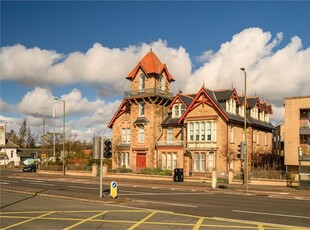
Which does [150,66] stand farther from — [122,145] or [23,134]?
[23,134]

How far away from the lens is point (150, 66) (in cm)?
5144

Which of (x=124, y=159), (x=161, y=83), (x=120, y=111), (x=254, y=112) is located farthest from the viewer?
(x=120, y=111)

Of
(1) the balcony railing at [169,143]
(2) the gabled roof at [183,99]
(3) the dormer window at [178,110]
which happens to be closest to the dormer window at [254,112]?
(2) the gabled roof at [183,99]

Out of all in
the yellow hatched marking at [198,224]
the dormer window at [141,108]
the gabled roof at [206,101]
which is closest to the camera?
the yellow hatched marking at [198,224]

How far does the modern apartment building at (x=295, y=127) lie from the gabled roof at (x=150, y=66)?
17.5 meters

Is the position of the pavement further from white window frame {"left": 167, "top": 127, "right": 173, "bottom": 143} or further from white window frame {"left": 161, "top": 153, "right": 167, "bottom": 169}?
white window frame {"left": 167, "top": 127, "right": 173, "bottom": 143}

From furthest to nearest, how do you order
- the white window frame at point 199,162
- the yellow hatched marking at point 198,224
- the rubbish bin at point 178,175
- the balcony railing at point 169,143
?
the balcony railing at point 169,143 → the white window frame at point 199,162 → the rubbish bin at point 178,175 → the yellow hatched marking at point 198,224

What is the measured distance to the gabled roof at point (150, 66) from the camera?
168 feet

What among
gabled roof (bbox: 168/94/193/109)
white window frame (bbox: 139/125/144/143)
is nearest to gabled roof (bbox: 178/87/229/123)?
gabled roof (bbox: 168/94/193/109)

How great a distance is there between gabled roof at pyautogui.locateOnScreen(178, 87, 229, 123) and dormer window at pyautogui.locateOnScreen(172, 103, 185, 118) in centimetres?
244

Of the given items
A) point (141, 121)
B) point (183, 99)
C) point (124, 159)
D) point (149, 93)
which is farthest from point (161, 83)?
point (124, 159)

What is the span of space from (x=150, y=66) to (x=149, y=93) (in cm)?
388

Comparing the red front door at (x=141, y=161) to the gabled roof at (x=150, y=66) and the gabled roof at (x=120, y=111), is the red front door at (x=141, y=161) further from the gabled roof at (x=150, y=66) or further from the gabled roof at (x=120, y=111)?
the gabled roof at (x=150, y=66)

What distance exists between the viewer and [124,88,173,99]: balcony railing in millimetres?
49969
